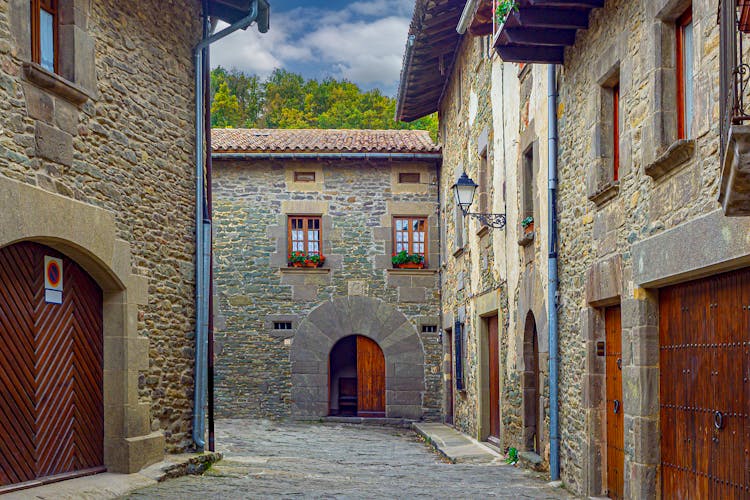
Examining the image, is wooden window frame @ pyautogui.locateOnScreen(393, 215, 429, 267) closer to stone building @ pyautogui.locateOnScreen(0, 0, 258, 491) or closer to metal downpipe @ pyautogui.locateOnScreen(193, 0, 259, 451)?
metal downpipe @ pyautogui.locateOnScreen(193, 0, 259, 451)

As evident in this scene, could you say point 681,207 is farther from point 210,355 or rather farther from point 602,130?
point 210,355

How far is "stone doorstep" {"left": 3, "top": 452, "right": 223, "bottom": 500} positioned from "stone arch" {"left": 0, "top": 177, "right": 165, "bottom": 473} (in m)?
0.14

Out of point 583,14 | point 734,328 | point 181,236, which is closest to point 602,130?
point 583,14

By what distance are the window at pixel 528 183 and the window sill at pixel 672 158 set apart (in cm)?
374

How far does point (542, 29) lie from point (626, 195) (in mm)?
2010

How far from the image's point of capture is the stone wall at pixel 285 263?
17094 mm

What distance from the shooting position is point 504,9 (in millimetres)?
7250

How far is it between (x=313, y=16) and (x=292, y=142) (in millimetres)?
64865

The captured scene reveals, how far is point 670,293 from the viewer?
6055 millimetres

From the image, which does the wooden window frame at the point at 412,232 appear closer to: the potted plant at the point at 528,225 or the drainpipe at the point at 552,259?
the potted plant at the point at 528,225

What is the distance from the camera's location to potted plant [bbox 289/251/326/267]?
56.4 ft

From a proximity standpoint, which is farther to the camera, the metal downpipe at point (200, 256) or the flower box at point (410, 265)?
the flower box at point (410, 265)

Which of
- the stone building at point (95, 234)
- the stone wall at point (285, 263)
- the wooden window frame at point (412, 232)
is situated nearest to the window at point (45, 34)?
the stone building at point (95, 234)

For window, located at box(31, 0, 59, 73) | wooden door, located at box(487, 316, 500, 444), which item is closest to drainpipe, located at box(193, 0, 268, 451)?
window, located at box(31, 0, 59, 73)
